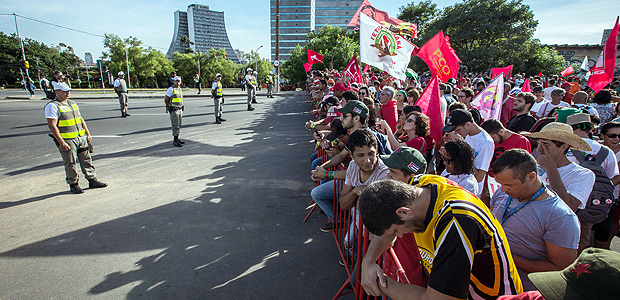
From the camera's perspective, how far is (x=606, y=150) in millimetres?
3105

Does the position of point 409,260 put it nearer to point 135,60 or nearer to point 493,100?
point 493,100

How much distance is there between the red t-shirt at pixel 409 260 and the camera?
199cm

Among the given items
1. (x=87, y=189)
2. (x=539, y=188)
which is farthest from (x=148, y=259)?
(x=539, y=188)

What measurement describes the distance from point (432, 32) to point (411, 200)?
37447 mm

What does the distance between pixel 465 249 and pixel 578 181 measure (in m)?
1.95

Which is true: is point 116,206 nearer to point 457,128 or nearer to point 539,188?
point 457,128

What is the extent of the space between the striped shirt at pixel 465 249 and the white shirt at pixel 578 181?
1479 mm

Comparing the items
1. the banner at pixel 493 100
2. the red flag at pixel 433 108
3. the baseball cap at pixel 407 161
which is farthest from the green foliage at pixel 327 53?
the baseball cap at pixel 407 161

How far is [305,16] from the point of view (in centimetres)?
12644

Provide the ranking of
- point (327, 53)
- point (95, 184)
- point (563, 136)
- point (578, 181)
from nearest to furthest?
1. point (578, 181)
2. point (563, 136)
3. point (95, 184)
4. point (327, 53)

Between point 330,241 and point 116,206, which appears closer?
point 330,241

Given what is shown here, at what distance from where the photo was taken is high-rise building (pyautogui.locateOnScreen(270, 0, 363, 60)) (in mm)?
122250

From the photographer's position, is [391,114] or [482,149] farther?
[391,114]

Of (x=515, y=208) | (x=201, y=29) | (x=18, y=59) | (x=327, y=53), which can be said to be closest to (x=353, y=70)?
(x=515, y=208)
